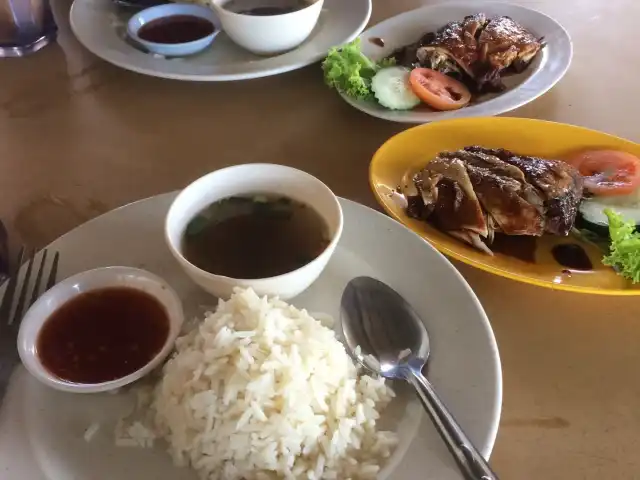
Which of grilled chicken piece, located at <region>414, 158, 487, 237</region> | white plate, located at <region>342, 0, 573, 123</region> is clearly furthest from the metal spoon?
white plate, located at <region>342, 0, 573, 123</region>

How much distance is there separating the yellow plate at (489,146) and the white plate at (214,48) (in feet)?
1.49

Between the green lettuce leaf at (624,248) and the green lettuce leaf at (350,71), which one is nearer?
the green lettuce leaf at (624,248)

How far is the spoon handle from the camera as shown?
833mm

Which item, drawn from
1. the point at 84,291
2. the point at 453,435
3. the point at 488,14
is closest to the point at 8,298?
the point at 84,291

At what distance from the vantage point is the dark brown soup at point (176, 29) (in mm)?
1834

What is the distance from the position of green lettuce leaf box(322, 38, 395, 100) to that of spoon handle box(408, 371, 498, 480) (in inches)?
33.8

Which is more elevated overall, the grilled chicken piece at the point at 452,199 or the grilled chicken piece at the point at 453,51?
the grilled chicken piece at the point at 453,51

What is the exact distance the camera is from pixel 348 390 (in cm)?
97

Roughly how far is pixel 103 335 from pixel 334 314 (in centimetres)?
39

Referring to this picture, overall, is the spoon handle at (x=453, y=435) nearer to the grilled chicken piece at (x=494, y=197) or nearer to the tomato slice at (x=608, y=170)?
the grilled chicken piece at (x=494, y=197)

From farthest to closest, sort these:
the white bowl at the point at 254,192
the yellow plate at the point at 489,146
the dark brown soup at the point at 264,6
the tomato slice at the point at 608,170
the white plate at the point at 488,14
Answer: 1. the dark brown soup at the point at 264,6
2. the white plate at the point at 488,14
3. the tomato slice at the point at 608,170
4. the yellow plate at the point at 489,146
5. the white bowl at the point at 254,192

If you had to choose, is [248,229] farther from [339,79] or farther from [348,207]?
[339,79]

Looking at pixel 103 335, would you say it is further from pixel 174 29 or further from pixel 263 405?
pixel 174 29

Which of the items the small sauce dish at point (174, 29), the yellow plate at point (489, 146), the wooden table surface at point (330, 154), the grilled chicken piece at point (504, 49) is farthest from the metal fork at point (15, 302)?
the grilled chicken piece at point (504, 49)
